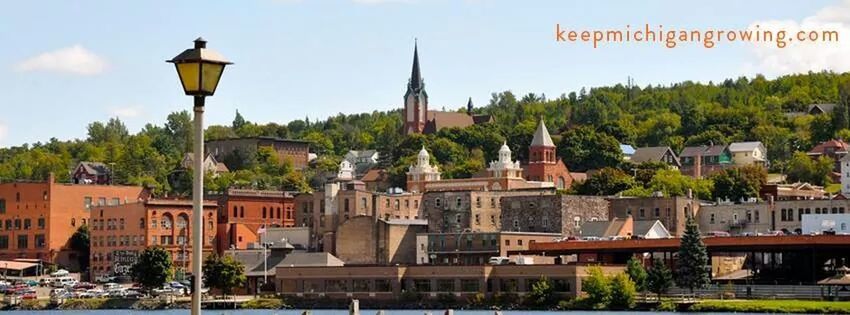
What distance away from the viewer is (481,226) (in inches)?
5418

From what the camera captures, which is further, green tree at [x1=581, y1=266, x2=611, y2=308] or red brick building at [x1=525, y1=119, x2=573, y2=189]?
red brick building at [x1=525, y1=119, x2=573, y2=189]

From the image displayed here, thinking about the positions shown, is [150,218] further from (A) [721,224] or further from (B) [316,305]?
(A) [721,224]

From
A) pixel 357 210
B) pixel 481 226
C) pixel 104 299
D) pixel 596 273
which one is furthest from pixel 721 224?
pixel 104 299

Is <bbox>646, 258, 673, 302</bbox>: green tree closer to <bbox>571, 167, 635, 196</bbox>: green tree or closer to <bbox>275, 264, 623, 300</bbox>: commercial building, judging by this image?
<bbox>275, 264, 623, 300</bbox>: commercial building

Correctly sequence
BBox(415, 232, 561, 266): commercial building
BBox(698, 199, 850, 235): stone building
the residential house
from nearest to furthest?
BBox(415, 232, 561, 266): commercial building → BBox(698, 199, 850, 235): stone building → the residential house

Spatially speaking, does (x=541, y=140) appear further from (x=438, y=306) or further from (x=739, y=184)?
(x=438, y=306)

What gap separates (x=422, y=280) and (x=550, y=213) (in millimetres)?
26231

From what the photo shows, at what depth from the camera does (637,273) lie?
339ft

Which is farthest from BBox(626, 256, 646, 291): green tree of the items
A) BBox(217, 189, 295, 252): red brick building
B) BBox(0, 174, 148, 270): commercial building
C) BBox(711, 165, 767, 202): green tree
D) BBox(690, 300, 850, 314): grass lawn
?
BBox(0, 174, 148, 270): commercial building

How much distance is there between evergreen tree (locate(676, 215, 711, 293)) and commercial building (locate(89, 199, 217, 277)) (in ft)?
156

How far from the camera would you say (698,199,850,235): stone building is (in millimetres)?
135250

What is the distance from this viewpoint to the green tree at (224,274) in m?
114

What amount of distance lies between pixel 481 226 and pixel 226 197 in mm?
26611

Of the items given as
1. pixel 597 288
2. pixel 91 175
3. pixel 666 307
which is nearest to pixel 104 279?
pixel 597 288
